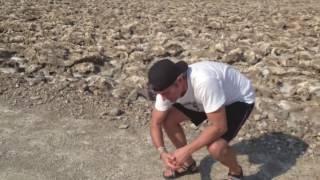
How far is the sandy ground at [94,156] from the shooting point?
555 cm

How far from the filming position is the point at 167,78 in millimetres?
4418

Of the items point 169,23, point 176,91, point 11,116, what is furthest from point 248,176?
point 169,23

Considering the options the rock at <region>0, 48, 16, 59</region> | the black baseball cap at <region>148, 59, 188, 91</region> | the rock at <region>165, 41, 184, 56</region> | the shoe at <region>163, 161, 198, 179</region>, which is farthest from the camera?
the rock at <region>165, 41, 184, 56</region>

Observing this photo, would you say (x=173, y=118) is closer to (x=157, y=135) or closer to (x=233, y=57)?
(x=157, y=135)

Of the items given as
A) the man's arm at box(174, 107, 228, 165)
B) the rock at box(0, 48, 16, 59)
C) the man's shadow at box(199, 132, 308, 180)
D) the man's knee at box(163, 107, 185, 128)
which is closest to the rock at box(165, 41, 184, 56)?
the rock at box(0, 48, 16, 59)

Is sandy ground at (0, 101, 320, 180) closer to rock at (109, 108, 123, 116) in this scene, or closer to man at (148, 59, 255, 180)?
rock at (109, 108, 123, 116)

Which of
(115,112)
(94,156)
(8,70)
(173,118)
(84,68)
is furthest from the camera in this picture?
(84,68)

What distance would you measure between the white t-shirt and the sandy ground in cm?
85

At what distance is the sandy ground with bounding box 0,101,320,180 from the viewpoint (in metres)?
5.55

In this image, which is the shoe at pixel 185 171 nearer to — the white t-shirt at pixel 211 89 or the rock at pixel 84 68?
the white t-shirt at pixel 211 89

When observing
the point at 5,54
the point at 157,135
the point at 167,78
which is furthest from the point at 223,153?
the point at 5,54

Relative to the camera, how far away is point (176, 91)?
4562 millimetres

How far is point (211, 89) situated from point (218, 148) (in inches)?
22.0

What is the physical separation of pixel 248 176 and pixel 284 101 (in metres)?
1.82
